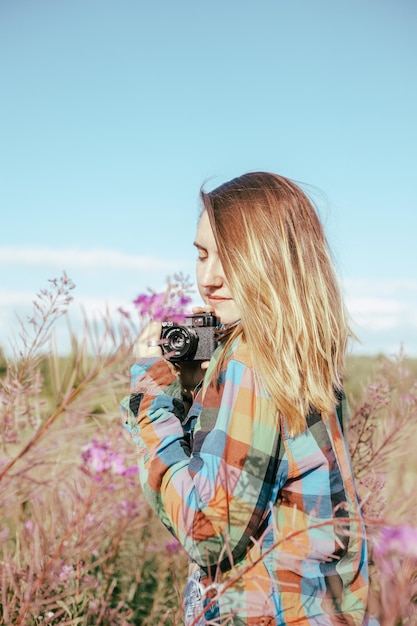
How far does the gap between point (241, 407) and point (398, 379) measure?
4.53ft

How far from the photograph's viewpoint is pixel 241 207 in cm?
158

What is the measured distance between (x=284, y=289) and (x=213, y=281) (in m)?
0.23

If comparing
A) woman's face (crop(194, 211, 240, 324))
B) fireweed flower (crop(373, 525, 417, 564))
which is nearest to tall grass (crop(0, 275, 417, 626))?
fireweed flower (crop(373, 525, 417, 564))

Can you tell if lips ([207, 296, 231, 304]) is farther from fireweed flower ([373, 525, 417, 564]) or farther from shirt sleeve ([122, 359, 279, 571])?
fireweed flower ([373, 525, 417, 564])

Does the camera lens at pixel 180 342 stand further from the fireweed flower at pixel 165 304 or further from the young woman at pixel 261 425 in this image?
the fireweed flower at pixel 165 304

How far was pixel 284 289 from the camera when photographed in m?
1.51

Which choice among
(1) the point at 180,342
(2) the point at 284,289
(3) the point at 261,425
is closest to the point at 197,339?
(1) the point at 180,342

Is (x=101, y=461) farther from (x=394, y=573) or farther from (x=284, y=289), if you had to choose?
(x=394, y=573)

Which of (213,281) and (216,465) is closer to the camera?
(216,465)

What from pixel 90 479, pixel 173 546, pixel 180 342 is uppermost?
pixel 180 342

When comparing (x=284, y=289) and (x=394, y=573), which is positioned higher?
(x=284, y=289)

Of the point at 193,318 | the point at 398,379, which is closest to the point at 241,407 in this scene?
the point at 193,318

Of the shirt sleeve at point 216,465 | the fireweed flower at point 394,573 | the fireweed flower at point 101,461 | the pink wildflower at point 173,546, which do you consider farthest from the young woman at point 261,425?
the pink wildflower at point 173,546

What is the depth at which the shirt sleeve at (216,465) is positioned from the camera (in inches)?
47.8
